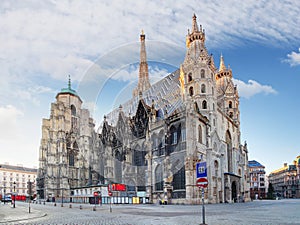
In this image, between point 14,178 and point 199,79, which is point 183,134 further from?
point 14,178

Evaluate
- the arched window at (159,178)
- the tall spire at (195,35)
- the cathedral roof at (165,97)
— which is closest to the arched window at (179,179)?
the arched window at (159,178)

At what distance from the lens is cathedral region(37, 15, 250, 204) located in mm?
56000

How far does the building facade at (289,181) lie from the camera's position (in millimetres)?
139738

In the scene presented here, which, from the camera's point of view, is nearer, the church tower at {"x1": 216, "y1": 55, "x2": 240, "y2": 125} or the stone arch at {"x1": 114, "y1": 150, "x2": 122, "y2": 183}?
the stone arch at {"x1": 114, "y1": 150, "x2": 122, "y2": 183}

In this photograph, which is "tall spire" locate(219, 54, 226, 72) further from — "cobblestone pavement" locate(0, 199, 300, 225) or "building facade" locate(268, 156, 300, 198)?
"building facade" locate(268, 156, 300, 198)

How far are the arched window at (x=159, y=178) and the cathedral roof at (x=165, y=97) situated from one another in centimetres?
1111

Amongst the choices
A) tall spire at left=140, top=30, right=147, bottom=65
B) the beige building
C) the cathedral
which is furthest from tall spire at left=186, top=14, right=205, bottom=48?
the beige building

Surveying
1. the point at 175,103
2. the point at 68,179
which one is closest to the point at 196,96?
the point at 175,103

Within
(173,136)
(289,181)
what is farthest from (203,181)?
(289,181)

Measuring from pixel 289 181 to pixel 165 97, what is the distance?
4133 inches

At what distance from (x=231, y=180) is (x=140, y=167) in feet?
64.3

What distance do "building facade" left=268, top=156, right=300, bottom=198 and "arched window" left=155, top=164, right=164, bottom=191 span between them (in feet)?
327

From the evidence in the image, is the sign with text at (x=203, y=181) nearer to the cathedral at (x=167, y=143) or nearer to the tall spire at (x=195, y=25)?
the cathedral at (x=167, y=143)

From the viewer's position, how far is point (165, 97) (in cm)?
6988
